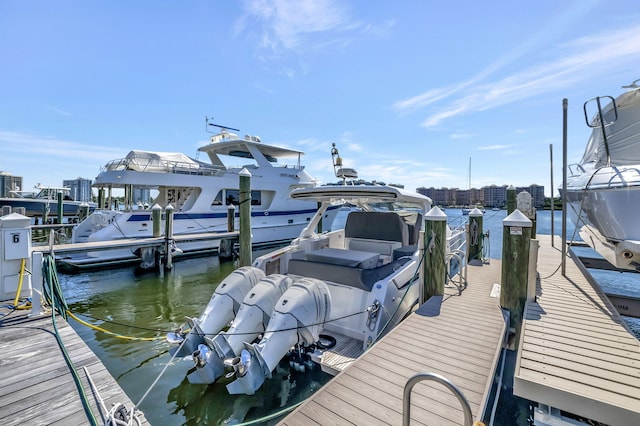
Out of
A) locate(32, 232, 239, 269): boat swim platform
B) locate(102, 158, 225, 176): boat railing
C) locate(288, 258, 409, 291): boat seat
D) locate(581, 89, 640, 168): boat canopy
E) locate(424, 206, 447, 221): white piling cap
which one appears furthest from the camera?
locate(102, 158, 225, 176): boat railing

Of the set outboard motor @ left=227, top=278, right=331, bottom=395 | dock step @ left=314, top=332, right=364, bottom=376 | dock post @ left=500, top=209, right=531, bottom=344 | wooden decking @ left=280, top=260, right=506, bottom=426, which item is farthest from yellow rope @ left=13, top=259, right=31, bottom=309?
dock post @ left=500, top=209, right=531, bottom=344

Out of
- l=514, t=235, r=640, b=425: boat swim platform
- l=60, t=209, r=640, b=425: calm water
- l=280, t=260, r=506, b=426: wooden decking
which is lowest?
l=60, t=209, r=640, b=425: calm water

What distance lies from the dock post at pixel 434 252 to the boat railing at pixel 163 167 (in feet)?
41.3

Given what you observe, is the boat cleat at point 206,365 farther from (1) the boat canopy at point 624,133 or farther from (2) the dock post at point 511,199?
(2) the dock post at point 511,199

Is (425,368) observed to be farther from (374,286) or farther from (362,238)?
(362,238)

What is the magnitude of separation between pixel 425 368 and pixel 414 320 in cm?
117

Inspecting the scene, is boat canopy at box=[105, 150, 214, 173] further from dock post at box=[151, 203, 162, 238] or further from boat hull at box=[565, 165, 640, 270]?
boat hull at box=[565, 165, 640, 270]

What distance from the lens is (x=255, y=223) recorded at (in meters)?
15.8

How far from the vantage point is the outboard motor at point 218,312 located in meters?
3.99

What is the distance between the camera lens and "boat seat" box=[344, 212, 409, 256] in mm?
6531

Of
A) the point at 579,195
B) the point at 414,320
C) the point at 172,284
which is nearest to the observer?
the point at 414,320

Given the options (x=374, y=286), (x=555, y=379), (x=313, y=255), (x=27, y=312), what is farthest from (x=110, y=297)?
(x=555, y=379)

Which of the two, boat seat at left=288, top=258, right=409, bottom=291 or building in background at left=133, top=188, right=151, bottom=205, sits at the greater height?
building in background at left=133, top=188, right=151, bottom=205

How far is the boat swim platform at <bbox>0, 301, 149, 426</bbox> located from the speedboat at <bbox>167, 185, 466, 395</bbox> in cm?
106
